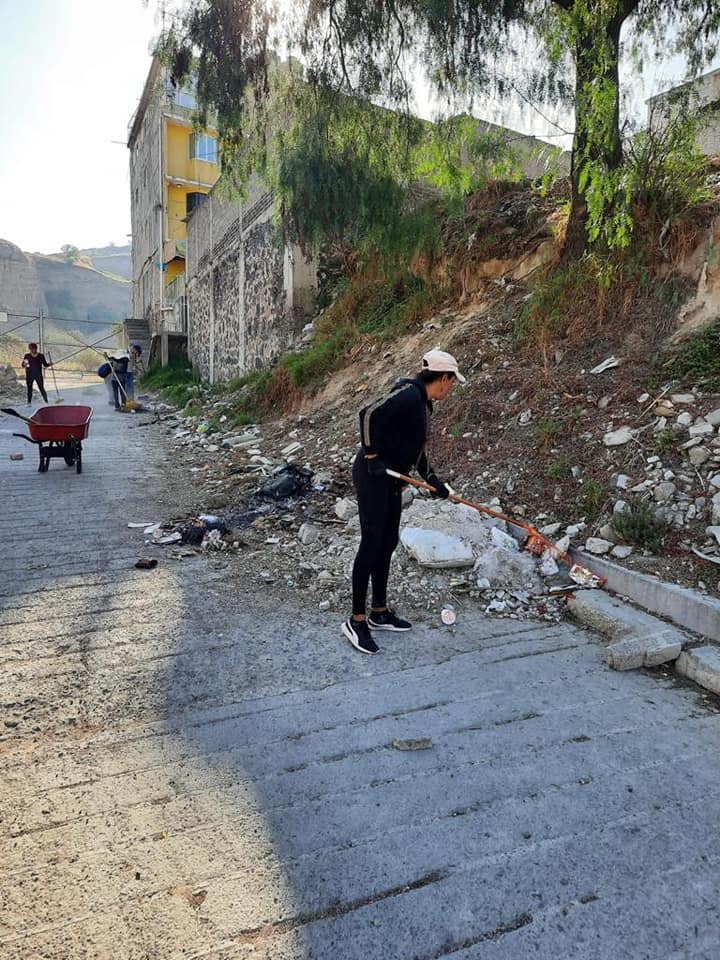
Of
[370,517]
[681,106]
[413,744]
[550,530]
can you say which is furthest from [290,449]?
[413,744]

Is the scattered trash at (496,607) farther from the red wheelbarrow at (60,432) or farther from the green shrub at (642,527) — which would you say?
the red wheelbarrow at (60,432)

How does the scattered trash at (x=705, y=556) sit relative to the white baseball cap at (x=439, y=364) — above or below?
below

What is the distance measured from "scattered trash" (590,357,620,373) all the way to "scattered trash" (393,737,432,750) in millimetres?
4705

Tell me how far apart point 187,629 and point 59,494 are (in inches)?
161

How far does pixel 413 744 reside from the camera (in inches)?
105

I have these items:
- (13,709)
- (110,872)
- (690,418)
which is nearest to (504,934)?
(110,872)

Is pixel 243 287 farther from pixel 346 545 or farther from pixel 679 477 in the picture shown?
pixel 679 477

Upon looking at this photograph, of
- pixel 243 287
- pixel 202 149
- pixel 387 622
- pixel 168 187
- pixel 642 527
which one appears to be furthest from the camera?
pixel 202 149

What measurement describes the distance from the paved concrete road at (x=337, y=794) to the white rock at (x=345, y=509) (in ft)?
5.88

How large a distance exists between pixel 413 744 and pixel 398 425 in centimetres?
178

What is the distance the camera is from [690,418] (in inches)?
199

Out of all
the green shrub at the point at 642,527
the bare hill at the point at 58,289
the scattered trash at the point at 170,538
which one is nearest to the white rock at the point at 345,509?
the scattered trash at the point at 170,538

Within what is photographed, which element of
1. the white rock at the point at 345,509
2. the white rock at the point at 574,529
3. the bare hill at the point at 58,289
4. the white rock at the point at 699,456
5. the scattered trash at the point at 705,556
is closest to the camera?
the scattered trash at the point at 705,556

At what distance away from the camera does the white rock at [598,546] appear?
4.48 metres
